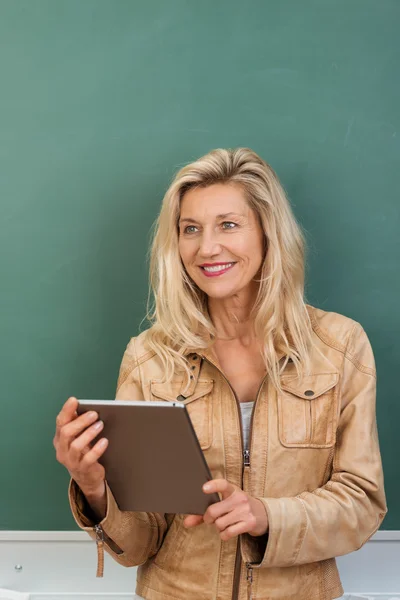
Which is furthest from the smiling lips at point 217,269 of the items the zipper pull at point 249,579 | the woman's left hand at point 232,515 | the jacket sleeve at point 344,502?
the zipper pull at point 249,579

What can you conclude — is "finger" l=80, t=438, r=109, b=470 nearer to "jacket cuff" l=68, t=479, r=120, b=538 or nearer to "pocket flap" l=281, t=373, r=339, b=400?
"jacket cuff" l=68, t=479, r=120, b=538

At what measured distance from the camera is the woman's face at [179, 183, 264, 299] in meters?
1.92

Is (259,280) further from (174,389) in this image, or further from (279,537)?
(279,537)

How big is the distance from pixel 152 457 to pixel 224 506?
0.20 m

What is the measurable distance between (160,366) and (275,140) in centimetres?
75

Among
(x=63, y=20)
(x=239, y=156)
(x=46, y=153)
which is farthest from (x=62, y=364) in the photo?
(x=63, y=20)

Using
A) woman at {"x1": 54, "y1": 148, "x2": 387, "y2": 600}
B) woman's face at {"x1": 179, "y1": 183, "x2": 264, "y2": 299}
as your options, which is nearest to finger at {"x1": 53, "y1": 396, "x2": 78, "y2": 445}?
woman at {"x1": 54, "y1": 148, "x2": 387, "y2": 600}

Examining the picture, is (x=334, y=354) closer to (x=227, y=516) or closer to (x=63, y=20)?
(x=227, y=516)

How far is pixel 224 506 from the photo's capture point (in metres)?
1.62

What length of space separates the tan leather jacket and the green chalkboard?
13.6 inches

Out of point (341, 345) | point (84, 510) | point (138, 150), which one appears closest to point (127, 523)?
point (84, 510)

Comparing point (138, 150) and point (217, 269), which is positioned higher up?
point (138, 150)

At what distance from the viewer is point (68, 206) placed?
7.26 feet

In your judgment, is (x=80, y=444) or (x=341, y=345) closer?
(x=80, y=444)
